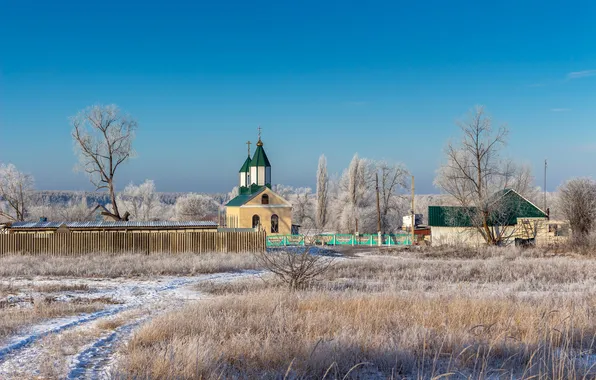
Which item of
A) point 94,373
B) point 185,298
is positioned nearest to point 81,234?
point 185,298

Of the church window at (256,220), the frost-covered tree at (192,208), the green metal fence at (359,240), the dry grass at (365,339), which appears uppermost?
the frost-covered tree at (192,208)

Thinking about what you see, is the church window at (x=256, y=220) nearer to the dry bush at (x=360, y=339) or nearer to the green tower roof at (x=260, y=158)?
the green tower roof at (x=260, y=158)

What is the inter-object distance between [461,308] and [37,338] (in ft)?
22.0

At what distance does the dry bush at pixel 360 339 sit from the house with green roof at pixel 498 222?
87.6ft

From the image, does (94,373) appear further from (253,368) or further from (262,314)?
(262,314)

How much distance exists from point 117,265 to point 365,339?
15.7m

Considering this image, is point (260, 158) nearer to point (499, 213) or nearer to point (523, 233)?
point (499, 213)

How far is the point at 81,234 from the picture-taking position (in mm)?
26094

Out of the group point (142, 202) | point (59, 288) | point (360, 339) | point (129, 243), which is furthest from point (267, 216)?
point (142, 202)

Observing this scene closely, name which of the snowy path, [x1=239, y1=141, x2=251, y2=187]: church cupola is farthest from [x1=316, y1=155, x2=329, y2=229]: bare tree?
the snowy path

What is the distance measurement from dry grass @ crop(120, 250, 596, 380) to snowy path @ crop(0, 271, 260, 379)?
20.0 inches

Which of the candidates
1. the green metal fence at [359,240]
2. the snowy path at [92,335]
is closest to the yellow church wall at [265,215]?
the green metal fence at [359,240]

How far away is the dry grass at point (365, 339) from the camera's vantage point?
5742mm

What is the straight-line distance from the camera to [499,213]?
3594 centimetres
